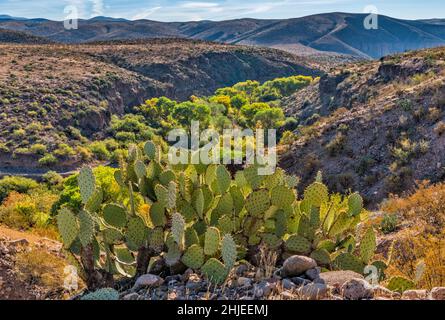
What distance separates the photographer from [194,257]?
204 inches

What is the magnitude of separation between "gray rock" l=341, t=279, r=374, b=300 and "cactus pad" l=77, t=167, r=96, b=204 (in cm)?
297

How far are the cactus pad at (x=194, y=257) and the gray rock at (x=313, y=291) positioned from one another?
132 centimetres

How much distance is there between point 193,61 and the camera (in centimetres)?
7356

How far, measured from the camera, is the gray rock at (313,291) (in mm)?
4109

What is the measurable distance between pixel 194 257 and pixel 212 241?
0.28 m

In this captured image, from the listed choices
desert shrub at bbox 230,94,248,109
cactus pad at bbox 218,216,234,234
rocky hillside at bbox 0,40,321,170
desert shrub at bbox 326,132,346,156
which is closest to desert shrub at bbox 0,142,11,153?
rocky hillside at bbox 0,40,321,170

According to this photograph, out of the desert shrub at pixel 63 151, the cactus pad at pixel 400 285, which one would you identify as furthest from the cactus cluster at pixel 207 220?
the desert shrub at pixel 63 151

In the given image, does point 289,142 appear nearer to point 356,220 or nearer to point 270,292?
point 356,220

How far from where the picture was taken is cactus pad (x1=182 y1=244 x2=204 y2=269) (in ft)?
17.0

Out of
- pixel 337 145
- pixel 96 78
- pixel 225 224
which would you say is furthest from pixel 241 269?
pixel 96 78

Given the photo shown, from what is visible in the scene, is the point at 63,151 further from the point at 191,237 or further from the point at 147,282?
the point at 147,282

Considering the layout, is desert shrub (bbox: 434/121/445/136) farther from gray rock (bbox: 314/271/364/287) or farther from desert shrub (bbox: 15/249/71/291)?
desert shrub (bbox: 15/249/71/291)

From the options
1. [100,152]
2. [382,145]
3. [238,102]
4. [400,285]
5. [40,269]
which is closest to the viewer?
[400,285]
